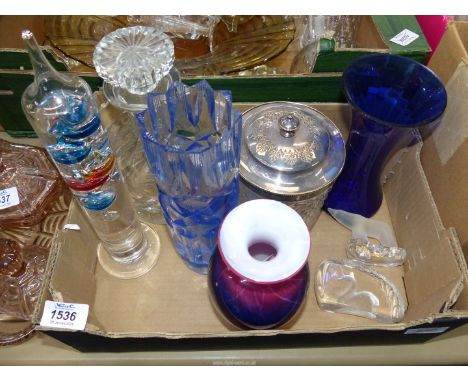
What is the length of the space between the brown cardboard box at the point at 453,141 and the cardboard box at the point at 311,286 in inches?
1.2

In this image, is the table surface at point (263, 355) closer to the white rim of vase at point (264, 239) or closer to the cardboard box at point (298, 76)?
the white rim of vase at point (264, 239)

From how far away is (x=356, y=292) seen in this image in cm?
67

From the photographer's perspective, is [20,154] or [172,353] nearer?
[172,353]

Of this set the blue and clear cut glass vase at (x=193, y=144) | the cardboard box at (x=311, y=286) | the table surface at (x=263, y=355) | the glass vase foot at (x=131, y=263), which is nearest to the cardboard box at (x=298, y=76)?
the cardboard box at (x=311, y=286)

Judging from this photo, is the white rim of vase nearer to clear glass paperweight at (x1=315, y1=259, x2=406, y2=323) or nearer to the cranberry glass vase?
the cranberry glass vase

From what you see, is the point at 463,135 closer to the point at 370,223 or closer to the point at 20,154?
the point at 370,223

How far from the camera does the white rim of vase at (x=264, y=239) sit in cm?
45

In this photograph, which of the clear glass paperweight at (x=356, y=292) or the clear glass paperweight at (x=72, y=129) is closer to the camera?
the clear glass paperweight at (x=72, y=129)

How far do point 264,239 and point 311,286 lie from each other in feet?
0.71

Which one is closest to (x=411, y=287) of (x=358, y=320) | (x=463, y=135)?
(x=358, y=320)

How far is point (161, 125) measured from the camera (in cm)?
52

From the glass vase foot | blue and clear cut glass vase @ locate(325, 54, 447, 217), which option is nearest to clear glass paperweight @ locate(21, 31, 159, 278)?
the glass vase foot

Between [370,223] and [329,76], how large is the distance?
0.24 m

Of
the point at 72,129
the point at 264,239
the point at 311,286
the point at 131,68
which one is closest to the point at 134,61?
the point at 131,68
